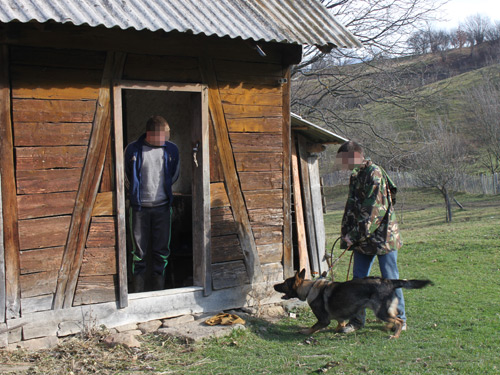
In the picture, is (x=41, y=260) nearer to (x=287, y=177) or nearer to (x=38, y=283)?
(x=38, y=283)

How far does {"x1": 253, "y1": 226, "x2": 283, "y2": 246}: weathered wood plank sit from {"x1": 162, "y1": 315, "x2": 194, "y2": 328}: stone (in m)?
1.19

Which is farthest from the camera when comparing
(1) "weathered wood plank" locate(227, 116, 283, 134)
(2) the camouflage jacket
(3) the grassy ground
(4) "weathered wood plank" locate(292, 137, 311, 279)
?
(4) "weathered wood plank" locate(292, 137, 311, 279)

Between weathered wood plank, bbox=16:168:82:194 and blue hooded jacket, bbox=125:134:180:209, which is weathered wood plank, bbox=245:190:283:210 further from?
weathered wood plank, bbox=16:168:82:194

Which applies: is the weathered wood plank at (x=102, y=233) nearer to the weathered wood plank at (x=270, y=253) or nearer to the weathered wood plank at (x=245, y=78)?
the weathered wood plank at (x=270, y=253)

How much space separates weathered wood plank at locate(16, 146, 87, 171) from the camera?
498 centimetres

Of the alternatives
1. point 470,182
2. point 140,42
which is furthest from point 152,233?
point 470,182

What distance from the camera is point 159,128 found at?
6.03 metres

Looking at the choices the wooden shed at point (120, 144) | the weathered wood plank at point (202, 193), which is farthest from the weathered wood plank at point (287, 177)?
the weathered wood plank at point (202, 193)

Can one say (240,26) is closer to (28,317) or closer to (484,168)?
(28,317)

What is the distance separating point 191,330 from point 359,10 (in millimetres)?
13285

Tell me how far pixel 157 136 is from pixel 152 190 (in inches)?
24.3

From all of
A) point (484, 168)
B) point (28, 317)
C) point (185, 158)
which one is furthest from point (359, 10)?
point (484, 168)

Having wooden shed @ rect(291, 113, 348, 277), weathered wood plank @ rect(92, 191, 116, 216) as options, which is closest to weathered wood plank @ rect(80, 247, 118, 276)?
weathered wood plank @ rect(92, 191, 116, 216)

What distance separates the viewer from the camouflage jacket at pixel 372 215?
5.59 meters
